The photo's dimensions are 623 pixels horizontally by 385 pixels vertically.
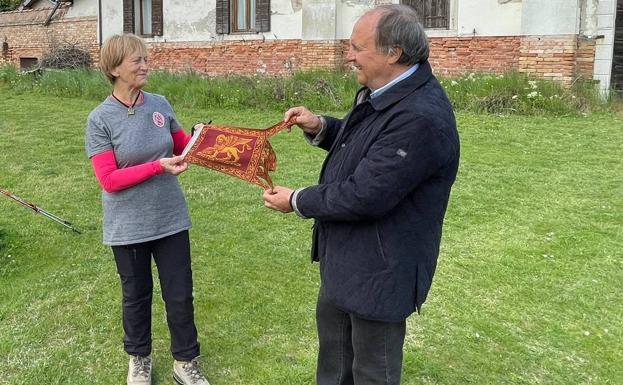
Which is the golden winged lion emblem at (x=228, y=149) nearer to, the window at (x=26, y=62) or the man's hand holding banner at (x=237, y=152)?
the man's hand holding banner at (x=237, y=152)

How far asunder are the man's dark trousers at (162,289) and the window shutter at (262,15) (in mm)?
14164

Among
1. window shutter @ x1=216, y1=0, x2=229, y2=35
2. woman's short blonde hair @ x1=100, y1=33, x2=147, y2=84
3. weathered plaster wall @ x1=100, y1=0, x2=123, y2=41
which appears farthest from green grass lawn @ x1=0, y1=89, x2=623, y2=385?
weathered plaster wall @ x1=100, y1=0, x2=123, y2=41

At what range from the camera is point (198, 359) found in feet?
11.7

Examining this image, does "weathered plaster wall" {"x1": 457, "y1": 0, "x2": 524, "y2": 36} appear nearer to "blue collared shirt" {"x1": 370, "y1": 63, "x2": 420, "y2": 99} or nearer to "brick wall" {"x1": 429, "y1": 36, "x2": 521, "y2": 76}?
"brick wall" {"x1": 429, "y1": 36, "x2": 521, "y2": 76}

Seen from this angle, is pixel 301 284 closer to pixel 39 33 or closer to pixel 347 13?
pixel 347 13

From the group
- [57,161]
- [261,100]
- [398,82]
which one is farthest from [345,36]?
[398,82]

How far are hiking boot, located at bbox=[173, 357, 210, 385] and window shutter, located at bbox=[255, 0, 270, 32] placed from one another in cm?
1428

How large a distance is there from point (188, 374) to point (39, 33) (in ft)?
71.0

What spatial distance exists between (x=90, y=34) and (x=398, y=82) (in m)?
20.3

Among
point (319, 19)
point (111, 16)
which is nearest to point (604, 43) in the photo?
point (319, 19)

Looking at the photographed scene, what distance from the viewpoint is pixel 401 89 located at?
2.25 meters

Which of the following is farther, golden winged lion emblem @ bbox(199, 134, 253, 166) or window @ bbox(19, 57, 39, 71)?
window @ bbox(19, 57, 39, 71)

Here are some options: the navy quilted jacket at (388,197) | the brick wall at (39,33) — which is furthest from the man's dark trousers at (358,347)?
the brick wall at (39,33)

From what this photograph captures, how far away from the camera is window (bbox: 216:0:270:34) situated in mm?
16641
